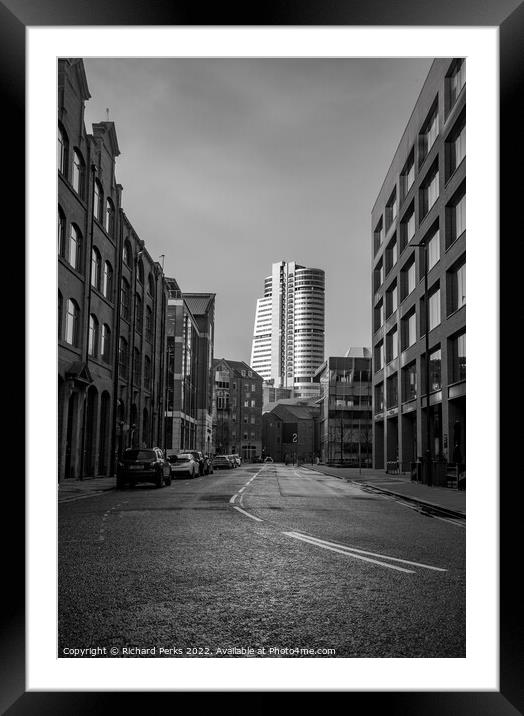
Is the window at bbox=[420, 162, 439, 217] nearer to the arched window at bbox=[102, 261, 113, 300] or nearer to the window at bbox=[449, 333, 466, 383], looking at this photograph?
the window at bbox=[449, 333, 466, 383]

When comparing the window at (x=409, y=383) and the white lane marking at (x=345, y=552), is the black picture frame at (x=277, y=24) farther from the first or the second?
the window at (x=409, y=383)

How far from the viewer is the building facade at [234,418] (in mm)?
78875

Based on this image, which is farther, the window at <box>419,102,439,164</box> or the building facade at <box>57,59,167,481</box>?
the building facade at <box>57,59,167,481</box>

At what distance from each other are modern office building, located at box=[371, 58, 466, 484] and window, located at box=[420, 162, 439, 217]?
Answer: 0.04 m

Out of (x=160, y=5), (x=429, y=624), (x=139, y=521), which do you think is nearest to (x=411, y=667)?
(x=429, y=624)

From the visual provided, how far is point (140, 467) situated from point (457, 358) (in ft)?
36.7

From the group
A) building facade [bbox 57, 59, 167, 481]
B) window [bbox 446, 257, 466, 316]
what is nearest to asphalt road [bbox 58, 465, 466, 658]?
building facade [bbox 57, 59, 167, 481]

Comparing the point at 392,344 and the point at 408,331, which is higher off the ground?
the point at 408,331

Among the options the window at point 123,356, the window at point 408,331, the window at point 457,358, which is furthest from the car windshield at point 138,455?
the window at point 457,358

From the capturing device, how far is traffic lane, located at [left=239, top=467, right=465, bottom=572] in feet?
23.8

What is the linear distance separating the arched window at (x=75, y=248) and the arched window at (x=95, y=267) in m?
1.17

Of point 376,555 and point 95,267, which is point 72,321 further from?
point 376,555

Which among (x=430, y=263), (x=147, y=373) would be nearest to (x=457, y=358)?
(x=430, y=263)

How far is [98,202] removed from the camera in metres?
20.4
